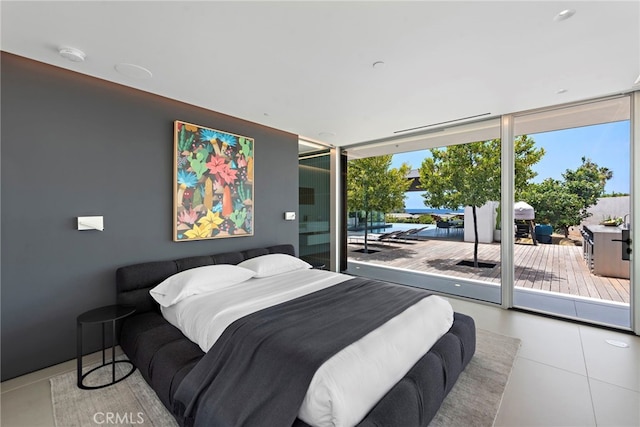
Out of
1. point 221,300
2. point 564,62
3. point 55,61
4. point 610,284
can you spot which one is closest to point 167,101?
point 55,61

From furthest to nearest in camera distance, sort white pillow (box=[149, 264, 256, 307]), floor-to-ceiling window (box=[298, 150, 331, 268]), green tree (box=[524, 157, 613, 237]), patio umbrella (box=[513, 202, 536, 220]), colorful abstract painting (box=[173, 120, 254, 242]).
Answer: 1. floor-to-ceiling window (box=[298, 150, 331, 268])
2. patio umbrella (box=[513, 202, 536, 220])
3. green tree (box=[524, 157, 613, 237])
4. colorful abstract painting (box=[173, 120, 254, 242])
5. white pillow (box=[149, 264, 256, 307])

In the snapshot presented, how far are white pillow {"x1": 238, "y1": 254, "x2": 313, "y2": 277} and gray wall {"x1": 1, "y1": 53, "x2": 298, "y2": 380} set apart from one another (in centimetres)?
86

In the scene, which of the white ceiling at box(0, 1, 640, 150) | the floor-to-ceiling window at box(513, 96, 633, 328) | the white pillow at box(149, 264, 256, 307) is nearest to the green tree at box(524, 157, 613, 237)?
the floor-to-ceiling window at box(513, 96, 633, 328)

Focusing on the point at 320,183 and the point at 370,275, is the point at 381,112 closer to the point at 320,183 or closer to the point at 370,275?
the point at 320,183

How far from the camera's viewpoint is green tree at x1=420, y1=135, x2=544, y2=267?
381 cm

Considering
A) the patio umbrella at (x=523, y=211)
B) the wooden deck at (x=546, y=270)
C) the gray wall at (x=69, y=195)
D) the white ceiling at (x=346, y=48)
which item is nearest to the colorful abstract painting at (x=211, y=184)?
the gray wall at (x=69, y=195)

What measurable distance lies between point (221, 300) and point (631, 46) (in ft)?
13.2

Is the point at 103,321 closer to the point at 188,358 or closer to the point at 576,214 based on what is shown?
the point at 188,358

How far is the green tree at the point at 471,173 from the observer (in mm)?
3814

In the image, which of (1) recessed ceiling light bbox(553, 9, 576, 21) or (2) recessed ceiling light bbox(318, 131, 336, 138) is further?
(2) recessed ceiling light bbox(318, 131, 336, 138)

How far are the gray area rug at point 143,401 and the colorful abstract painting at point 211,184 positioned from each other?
153 centimetres

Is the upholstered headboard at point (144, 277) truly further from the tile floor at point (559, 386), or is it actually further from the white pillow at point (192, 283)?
the tile floor at point (559, 386)

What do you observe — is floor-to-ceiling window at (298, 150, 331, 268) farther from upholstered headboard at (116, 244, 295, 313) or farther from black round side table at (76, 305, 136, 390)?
Result: black round side table at (76, 305, 136, 390)

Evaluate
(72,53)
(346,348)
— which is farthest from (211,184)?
(346,348)
